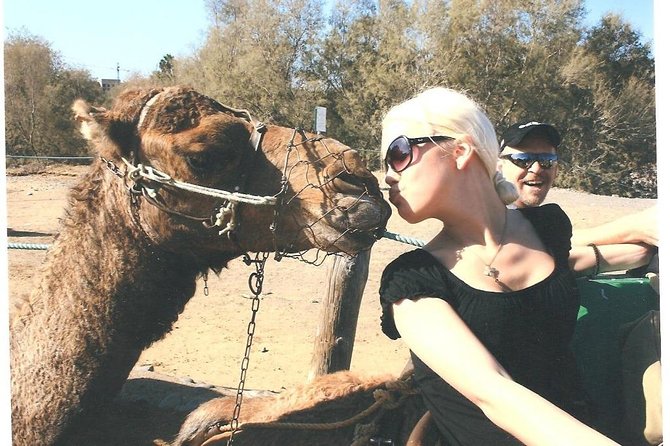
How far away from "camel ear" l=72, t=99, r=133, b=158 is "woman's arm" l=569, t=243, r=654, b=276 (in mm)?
1945

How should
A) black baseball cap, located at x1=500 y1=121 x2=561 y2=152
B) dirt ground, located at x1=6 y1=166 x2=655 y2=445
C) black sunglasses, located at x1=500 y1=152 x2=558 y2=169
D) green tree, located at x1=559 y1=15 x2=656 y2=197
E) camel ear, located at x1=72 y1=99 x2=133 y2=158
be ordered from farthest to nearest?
dirt ground, located at x1=6 y1=166 x2=655 y2=445 < black sunglasses, located at x1=500 y1=152 x2=558 y2=169 < black baseball cap, located at x1=500 y1=121 x2=561 y2=152 < green tree, located at x1=559 y1=15 x2=656 y2=197 < camel ear, located at x1=72 y1=99 x2=133 y2=158

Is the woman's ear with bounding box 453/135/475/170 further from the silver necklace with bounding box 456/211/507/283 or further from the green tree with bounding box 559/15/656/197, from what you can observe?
the green tree with bounding box 559/15/656/197

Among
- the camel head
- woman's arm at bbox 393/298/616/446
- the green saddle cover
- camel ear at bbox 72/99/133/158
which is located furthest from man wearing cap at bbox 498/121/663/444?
camel ear at bbox 72/99/133/158

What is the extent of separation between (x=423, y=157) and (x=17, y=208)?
54.1 ft

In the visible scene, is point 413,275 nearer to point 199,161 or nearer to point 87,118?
point 199,161

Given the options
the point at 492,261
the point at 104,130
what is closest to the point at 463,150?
the point at 492,261

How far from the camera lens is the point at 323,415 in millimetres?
2289

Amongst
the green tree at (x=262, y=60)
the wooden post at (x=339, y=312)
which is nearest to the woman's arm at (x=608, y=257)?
the wooden post at (x=339, y=312)

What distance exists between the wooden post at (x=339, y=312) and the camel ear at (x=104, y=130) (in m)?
2.08

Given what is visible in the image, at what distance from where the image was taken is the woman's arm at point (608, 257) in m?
2.24

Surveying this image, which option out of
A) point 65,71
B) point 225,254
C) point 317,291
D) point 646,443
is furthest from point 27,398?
point 65,71

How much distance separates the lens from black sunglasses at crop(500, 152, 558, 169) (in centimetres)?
319

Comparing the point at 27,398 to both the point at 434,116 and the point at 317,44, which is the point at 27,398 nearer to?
the point at 434,116

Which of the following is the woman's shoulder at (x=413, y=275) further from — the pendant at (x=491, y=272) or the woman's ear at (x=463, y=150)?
the woman's ear at (x=463, y=150)
